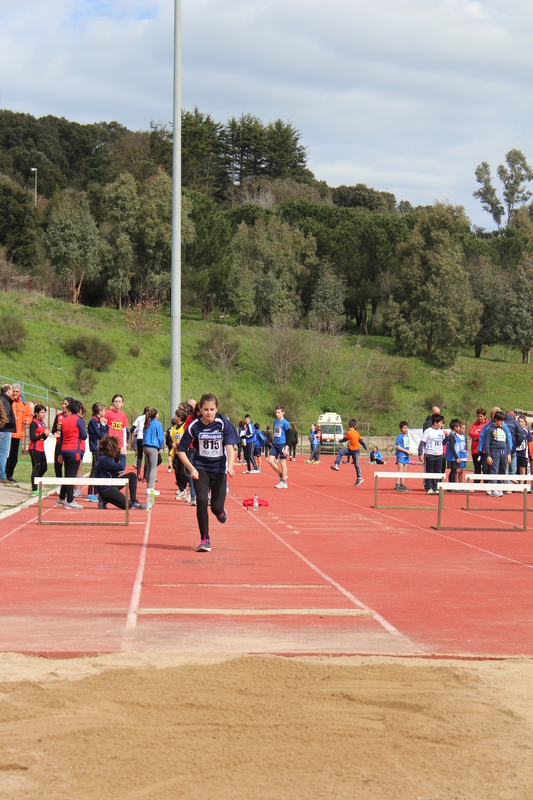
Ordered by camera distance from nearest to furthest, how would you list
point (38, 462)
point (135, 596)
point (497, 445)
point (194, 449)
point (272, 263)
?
1. point (135, 596)
2. point (194, 449)
3. point (38, 462)
4. point (497, 445)
5. point (272, 263)

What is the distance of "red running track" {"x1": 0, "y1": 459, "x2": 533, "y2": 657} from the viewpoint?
636 centimetres

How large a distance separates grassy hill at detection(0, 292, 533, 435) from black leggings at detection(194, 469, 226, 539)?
130 ft

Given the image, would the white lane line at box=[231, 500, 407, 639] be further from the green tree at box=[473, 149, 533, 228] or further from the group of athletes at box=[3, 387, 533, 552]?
the green tree at box=[473, 149, 533, 228]

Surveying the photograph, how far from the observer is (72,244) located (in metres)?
62.5

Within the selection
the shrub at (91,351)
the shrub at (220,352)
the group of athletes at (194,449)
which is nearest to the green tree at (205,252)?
the shrub at (220,352)

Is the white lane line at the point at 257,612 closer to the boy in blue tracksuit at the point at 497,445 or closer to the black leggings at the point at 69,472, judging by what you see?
the black leggings at the point at 69,472

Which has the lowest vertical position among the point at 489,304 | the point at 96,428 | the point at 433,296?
the point at 96,428

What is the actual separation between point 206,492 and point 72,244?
55.5 m

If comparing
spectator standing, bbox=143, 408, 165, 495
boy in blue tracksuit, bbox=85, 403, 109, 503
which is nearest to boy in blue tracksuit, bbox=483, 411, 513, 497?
spectator standing, bbox=143, 408, 165, 495

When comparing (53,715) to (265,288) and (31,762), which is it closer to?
(31,762)

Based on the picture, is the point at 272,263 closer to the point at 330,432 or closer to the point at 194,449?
the point at 330,432

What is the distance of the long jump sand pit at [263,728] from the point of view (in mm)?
3812

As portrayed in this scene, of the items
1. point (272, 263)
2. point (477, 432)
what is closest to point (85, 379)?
point (272, 263)

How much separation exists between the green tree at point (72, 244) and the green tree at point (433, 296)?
22948mm
